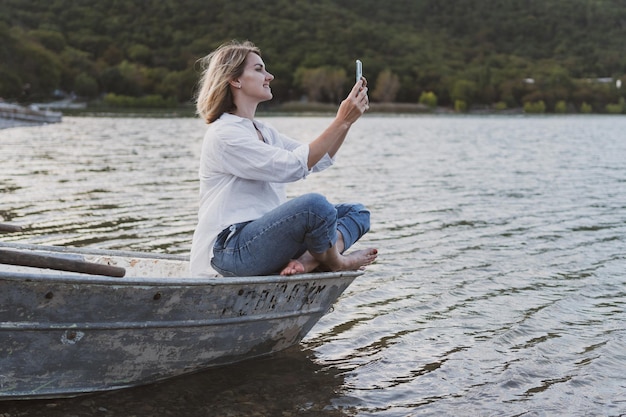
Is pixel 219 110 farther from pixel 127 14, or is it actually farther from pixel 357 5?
pixel 357 5

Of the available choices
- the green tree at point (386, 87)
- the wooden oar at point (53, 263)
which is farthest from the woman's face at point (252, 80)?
the green tree at point (386, 87)

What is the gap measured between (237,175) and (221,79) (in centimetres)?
80

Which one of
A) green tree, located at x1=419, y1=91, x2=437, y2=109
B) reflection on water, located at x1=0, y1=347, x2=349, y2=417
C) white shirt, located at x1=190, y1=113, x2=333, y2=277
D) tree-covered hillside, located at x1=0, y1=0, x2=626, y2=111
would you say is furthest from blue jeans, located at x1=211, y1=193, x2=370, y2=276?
green tree, located at x1=419, y1=91, x2=437, y2=109

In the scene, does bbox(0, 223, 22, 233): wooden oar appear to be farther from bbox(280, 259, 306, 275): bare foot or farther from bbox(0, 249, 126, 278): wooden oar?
bbox(280, 259, 306, 275): bare foot

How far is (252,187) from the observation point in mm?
6105

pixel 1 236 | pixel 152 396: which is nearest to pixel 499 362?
pixel 152 396

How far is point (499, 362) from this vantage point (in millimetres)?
6910

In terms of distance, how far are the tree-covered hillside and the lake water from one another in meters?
90.4

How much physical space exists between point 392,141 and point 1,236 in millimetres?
30929

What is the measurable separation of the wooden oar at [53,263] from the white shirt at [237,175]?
1.06m

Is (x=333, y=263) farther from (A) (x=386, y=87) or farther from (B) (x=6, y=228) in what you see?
(A) (x=386, y=87)

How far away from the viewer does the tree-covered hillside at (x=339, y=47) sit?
12362 centimetres

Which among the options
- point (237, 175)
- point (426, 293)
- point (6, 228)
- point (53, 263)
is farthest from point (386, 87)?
point (53, 263)

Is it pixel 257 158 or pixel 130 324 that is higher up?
pixel 257 158
